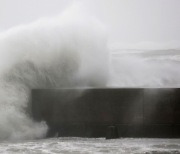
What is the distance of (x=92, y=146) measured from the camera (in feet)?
18.6

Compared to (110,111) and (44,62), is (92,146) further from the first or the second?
(44,62)

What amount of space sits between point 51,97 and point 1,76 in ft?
3.62

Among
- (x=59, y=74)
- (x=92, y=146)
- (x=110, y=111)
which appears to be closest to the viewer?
(x=92, y=146)

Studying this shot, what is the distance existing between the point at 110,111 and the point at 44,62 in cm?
184

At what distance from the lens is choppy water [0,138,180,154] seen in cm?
532

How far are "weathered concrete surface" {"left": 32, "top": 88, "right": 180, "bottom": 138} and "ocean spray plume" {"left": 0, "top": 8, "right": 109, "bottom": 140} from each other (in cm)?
→ 31

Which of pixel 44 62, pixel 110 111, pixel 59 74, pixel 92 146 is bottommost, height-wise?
pixel 92 146

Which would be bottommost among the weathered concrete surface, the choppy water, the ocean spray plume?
the choppy water

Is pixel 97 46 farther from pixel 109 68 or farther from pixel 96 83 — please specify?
pixel 96 83

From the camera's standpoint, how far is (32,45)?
8.10m

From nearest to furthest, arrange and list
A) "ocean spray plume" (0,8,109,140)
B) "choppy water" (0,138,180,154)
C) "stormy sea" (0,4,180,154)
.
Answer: "choppy water" (0,138,180,154) < "stormy sea" (0,4,180,154) < "ocean spray plume" (0,8,109,140)

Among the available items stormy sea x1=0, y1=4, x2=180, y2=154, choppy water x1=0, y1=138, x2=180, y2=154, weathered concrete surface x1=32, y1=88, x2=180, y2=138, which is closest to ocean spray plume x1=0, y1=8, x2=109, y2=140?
stormy sea x1=0, y1=4, x2=180, y2=154

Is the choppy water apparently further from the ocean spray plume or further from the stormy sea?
the ocean spray plume

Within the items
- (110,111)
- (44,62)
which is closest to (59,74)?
(44,62)
